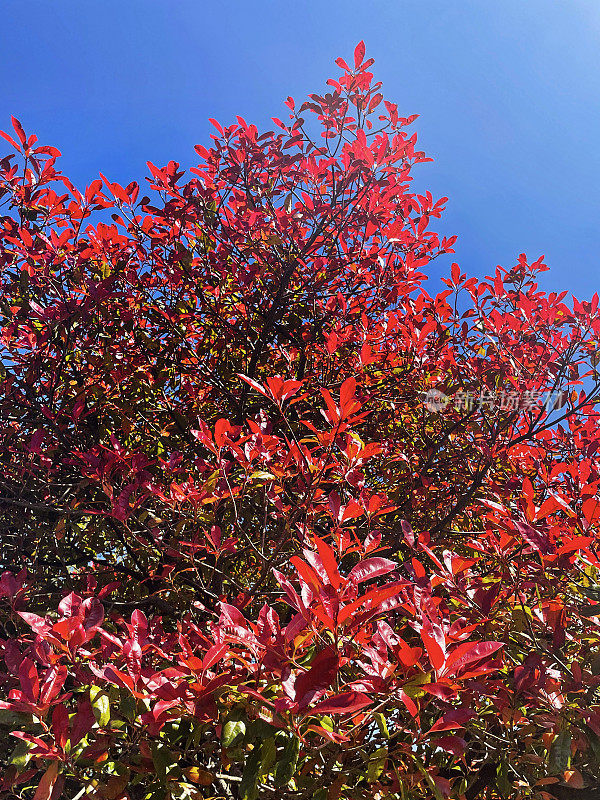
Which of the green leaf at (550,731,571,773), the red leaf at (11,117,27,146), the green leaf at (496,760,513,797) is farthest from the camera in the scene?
the red leaf at (11,117,27,146)

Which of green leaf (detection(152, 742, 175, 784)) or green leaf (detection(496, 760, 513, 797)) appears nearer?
green leaf (detection(152, 742, 175, 784))

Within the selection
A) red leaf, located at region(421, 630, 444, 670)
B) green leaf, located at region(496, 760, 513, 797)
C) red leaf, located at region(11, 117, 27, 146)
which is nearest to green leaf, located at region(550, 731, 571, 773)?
green leaf, located at region(496, 760, 513, 797)

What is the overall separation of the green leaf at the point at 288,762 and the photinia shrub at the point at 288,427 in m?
0.34

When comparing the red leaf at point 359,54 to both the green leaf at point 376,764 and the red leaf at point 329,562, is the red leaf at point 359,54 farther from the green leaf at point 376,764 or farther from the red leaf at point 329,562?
the green leaf at point 376,764

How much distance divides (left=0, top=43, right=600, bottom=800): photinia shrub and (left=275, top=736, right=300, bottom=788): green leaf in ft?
1.10

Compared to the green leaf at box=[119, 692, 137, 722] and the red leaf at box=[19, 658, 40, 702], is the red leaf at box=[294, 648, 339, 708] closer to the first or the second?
the green leaf at box=[119, 692, 137, 722]

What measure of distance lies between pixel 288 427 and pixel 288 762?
152cm

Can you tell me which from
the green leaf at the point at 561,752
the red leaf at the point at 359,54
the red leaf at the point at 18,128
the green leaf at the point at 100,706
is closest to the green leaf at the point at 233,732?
the green leaf at the point at 100,706

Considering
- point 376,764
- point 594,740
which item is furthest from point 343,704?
point 594,740

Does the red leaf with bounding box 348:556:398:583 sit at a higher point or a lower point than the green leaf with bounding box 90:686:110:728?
Answer: higher

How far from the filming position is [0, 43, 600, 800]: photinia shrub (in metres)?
1.90

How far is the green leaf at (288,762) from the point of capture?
123cm

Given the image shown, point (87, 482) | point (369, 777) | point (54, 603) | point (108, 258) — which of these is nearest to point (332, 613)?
point (369, 777)

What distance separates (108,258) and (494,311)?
8.29 ft
